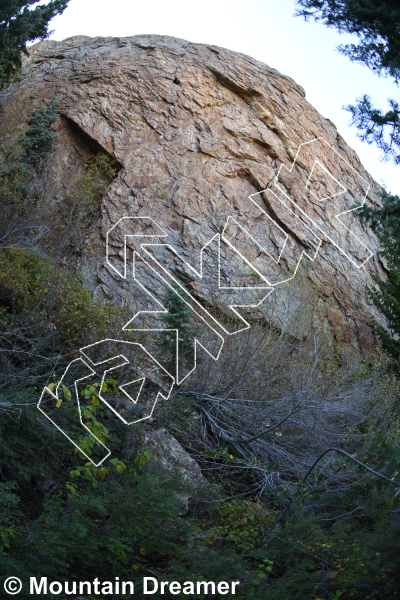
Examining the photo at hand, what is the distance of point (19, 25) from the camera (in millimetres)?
10703

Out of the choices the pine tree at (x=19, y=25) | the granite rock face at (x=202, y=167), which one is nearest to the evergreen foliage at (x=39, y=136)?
the granite rock face at (x=202, y=167)

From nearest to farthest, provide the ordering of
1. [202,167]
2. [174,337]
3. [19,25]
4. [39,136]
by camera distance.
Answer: [174,337] → [19,25] → [39,136] → [202,167]

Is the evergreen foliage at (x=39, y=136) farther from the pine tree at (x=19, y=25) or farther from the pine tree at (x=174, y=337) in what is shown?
the pine tree at (x=174, y=337)

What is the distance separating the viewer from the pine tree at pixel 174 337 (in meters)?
8.77

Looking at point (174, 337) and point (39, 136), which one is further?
point (39, 136)

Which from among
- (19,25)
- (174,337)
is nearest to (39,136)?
(19,25)

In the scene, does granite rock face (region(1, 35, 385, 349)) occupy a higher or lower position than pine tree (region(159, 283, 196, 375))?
higher

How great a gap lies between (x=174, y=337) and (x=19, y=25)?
7618mm

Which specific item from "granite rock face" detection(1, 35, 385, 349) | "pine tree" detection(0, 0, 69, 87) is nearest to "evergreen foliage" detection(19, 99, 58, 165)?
"granite rock face" detection(1, 35, 385, 349)

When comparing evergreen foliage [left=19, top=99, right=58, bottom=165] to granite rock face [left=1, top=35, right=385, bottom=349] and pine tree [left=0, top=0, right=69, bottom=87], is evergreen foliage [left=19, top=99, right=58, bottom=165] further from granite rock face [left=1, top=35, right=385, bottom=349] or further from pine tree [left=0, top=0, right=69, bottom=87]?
pine tree [left=0, top=0, right=69, bottom=87]

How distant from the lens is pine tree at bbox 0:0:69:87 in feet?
34.0

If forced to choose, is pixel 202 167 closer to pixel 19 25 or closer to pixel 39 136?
pixel 39 136

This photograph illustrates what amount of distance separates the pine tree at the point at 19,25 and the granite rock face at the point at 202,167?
2.17m

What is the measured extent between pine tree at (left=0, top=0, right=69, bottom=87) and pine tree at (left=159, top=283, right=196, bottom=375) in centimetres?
669
